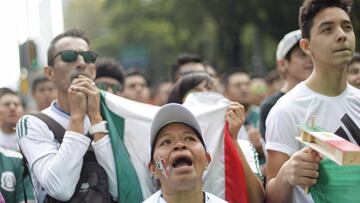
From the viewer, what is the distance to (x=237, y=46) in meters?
27.1

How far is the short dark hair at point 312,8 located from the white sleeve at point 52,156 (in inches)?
55.3

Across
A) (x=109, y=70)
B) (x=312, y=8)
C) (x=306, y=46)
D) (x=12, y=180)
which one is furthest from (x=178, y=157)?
(x=109, y=70)

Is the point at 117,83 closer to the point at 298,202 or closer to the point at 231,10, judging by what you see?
the point at 298,202

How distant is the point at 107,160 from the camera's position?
410 centimetres

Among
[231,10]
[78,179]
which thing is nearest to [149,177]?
[78,179]

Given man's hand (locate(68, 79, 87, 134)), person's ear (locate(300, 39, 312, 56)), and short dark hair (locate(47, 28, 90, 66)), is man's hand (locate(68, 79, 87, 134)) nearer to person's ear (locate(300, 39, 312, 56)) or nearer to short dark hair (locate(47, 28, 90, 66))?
short dark hair (locate(47, 28, 90, 66))

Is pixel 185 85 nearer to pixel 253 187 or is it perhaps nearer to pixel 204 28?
pixel 253 187

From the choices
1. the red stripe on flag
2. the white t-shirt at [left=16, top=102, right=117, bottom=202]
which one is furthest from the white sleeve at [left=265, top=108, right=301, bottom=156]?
the white t-shirt at [left=16, top=102, right=117, bottom=202]

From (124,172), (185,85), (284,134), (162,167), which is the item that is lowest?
(124,172)

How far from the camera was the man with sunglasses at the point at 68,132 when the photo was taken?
3.95 m

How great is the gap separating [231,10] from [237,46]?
2831 millimetres

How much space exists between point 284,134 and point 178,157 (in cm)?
63

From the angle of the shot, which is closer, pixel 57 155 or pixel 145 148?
pixel 57 155

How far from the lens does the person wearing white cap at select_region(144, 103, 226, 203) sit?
3484mm
